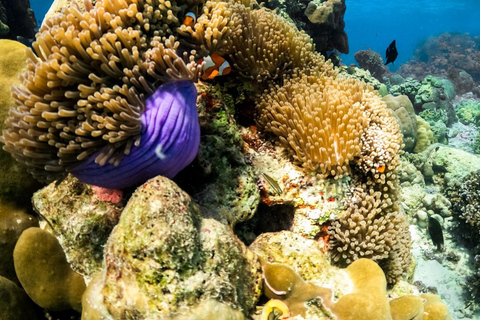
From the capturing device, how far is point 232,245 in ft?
6.25

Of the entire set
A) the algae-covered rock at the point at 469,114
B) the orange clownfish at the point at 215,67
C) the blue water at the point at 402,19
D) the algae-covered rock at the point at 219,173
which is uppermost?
the blue water at the point at 402,19

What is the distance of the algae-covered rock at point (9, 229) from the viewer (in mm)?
2596

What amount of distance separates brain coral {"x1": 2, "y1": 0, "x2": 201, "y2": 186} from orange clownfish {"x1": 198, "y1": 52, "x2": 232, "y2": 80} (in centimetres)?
89

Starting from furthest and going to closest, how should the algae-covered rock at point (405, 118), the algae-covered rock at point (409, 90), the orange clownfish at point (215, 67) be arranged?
the algae-covered rock at point (409, 90) < the algae-covered rock at point (405, 118) < the orange clownfish at point (215, 67)

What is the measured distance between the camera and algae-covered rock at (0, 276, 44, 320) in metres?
2.22

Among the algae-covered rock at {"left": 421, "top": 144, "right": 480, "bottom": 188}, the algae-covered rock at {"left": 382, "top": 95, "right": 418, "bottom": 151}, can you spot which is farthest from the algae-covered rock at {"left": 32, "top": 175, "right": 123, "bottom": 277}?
the algae-covered rock at {"left": 382, "top": 95, "right": 418, "bottom": 151}

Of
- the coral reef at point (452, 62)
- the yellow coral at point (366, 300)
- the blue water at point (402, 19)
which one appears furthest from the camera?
the blue water at point (402, 19)

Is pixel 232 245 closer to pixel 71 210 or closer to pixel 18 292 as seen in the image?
pixel 71 210

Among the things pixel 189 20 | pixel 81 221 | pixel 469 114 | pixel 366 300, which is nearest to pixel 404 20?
pixel 469 114

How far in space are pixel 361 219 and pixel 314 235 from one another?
1.44 feet

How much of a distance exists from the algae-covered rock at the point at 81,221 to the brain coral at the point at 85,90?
0.27m

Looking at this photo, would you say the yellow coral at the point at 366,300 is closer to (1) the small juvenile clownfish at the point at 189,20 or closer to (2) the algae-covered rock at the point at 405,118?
(1) the small juvenile clownfish at the point at 189,20

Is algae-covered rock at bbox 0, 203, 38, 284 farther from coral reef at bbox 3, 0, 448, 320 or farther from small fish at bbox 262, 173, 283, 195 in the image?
small fish at bbox 262, 173, 283, 195

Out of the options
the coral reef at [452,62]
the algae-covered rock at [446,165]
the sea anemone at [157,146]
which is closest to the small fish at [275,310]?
the sea anemone at [157,146]
